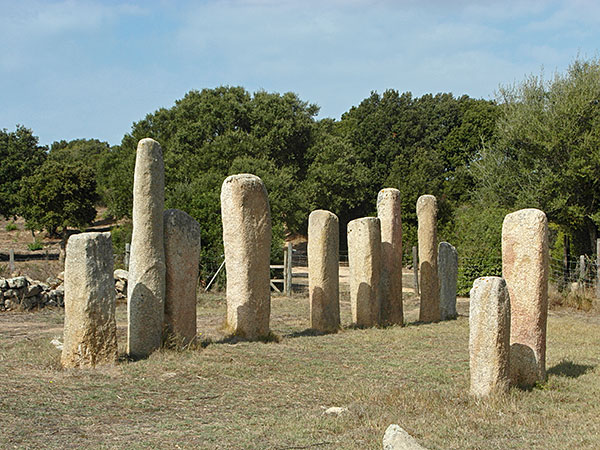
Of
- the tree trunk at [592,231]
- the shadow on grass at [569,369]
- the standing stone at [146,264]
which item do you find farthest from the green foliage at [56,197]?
the shadow on grass at [569,369]

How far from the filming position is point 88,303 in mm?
8016

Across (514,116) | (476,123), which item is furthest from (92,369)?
(476,123)

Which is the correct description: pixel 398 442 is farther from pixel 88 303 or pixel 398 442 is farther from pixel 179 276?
pixel 179 276

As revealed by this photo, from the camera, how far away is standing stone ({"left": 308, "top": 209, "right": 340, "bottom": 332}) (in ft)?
38.6

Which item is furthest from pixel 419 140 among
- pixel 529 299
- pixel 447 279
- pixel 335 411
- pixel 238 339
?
pixel 335 411

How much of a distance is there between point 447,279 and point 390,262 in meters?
2.16

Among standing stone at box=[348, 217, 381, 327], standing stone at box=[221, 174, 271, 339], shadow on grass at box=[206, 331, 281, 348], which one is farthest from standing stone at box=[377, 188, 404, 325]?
standing stone at box=[221, 174, 271, 339]

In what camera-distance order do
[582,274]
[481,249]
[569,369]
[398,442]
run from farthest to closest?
[481,249], [582,274], [569,369], [398,442]

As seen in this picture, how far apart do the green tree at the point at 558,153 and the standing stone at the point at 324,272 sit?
1073 cm

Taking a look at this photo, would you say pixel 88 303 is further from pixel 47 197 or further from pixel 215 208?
pixel 47 197

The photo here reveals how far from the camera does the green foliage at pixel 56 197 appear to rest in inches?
1237

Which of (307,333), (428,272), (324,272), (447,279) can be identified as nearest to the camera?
(307,333)

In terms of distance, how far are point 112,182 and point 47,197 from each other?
12.5ft

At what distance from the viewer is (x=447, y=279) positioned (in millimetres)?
14414
